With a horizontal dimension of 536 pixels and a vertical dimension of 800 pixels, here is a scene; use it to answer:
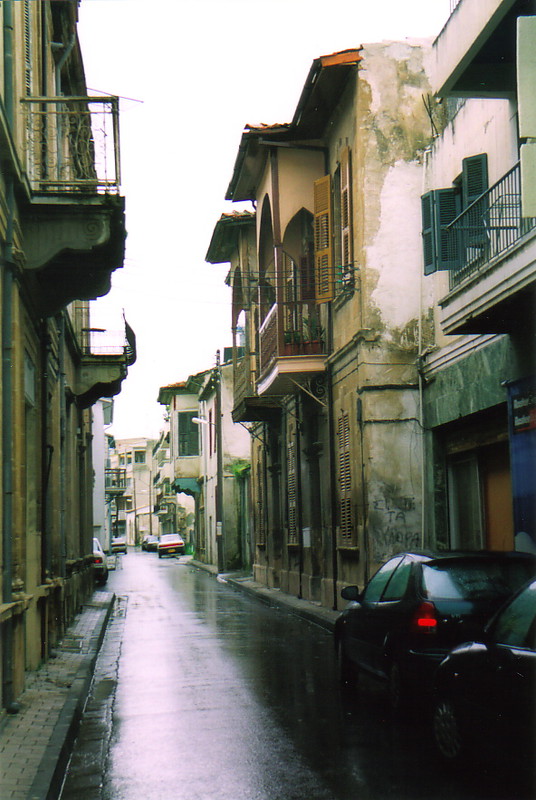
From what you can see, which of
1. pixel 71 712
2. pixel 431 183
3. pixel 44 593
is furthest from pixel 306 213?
pixel 71 712

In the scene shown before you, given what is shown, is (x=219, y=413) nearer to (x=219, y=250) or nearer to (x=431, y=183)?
(x=219, y=250)

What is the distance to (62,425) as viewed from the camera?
16594 millimetres

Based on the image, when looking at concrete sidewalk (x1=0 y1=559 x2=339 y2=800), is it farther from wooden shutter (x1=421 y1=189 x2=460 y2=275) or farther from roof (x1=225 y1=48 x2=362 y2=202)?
roof (x1=225 y1=48 x2=362 y2=202)

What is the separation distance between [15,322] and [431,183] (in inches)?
352

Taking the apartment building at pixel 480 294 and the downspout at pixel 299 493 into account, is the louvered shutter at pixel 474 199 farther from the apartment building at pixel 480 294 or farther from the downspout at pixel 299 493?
the downspout at pixel 299 493

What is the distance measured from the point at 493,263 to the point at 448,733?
236 inches

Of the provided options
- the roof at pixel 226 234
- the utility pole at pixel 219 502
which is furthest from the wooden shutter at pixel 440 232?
the utility pole at pixel 219 502

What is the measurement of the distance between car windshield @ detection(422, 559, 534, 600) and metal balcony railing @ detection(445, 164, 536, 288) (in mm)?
3720

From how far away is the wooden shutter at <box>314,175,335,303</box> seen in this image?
61.1ft

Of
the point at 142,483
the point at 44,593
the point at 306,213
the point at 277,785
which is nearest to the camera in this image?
the point at 277,785

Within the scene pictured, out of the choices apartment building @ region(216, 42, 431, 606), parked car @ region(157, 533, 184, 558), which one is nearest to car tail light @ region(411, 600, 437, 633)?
apartment building @ region(216, 42, 431, 606)

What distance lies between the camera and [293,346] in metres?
20.3

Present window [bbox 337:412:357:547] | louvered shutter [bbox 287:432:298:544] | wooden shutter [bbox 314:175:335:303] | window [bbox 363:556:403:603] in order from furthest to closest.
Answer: louvered shutter [bbox 287:432:298:544] < wooden shutter [bbox 314:175:335:303] < window [bbox 337:412:357:547] < window [bbox 363:556:403:603]

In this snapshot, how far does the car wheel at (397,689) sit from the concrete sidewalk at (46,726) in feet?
8.88
